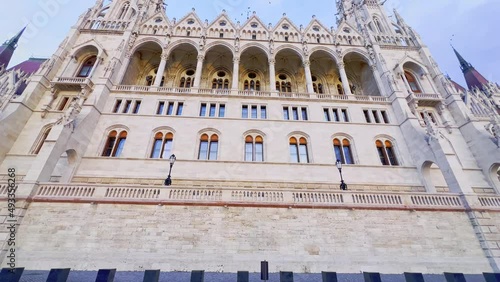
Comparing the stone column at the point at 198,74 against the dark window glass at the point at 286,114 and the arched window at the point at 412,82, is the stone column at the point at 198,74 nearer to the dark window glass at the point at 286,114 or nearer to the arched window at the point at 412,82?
the dark window glass at the point at 286,114

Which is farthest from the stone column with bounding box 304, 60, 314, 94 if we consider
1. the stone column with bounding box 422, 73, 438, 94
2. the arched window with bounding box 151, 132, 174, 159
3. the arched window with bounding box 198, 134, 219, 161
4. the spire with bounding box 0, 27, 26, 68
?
the spire with bounding box 0, 27, 26, 68

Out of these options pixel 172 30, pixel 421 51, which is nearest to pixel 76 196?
pixel 172 30

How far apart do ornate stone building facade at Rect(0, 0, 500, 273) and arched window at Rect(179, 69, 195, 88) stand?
0.19 m

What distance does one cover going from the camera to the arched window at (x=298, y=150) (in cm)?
1736

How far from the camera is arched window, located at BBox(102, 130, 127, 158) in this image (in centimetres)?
1680

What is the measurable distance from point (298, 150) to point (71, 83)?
2161cm

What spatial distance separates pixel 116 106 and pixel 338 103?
21.1 m

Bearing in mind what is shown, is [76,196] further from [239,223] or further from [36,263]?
[239,223]

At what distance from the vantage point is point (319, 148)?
1758 centimetres

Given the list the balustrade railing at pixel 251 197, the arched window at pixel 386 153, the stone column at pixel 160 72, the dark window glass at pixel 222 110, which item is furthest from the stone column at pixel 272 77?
the balustrade railing at pixel 251 197

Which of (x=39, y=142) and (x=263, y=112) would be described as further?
(x=263, y=112)

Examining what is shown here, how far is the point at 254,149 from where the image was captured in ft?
57.6

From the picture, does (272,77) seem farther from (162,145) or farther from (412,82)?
(412,82)

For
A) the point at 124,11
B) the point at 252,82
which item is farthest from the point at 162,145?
the point at 124,11
